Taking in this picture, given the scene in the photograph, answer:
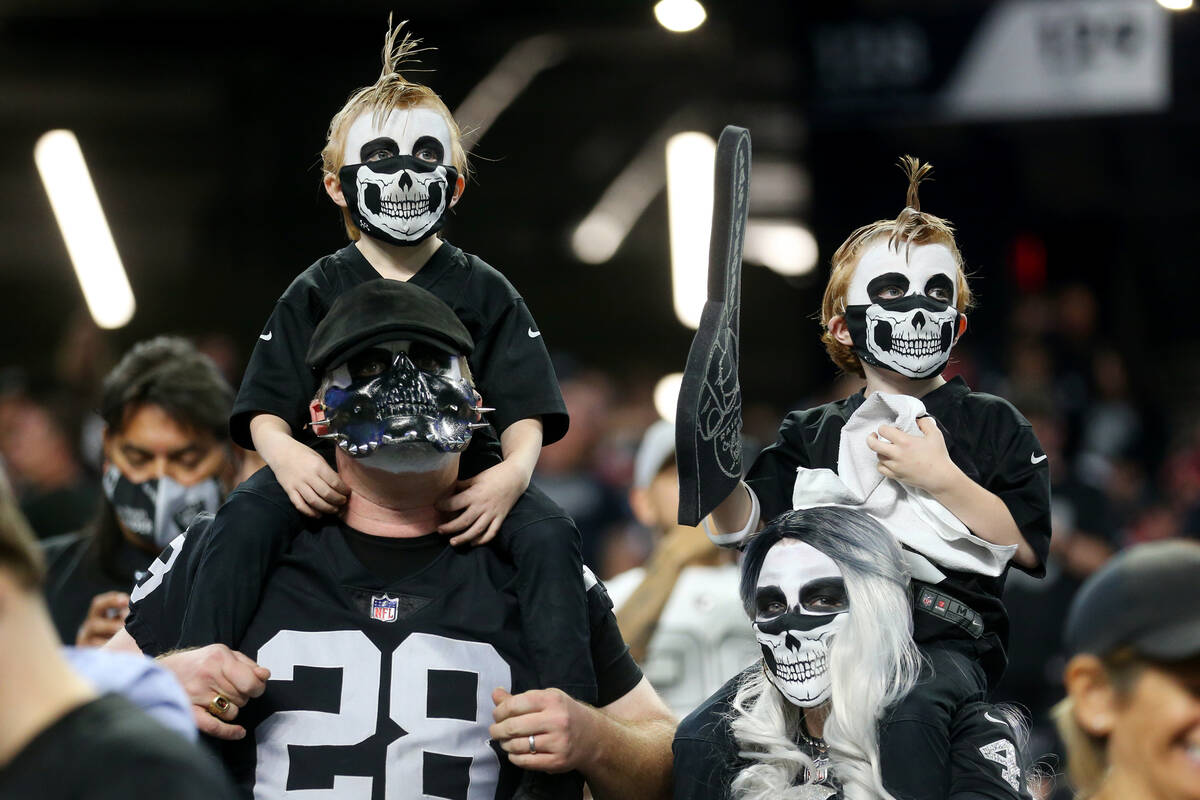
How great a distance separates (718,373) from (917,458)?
0.42 metres

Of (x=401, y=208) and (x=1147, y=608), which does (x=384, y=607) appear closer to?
(x=401, y=208)

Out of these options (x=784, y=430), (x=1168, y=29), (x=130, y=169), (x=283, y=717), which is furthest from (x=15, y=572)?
(x=130, y=169)

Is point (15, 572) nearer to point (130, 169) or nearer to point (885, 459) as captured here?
point (885, 459)

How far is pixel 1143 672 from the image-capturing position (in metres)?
2.52

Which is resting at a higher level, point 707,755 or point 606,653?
point 606,653

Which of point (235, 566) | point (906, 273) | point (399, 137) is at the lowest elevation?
point (235, 566)

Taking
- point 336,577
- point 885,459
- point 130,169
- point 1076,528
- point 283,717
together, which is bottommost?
point 283,717

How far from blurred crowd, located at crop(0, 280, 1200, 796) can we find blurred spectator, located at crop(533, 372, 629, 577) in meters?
0.01

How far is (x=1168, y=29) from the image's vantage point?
8914 millimetres

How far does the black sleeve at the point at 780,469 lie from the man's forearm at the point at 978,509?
356 mm

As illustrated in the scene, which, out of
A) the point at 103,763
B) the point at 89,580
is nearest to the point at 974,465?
the point at 103,763

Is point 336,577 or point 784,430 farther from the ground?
point 784,430

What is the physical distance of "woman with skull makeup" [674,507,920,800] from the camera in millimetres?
3219

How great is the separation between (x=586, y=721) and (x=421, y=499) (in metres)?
0.54
